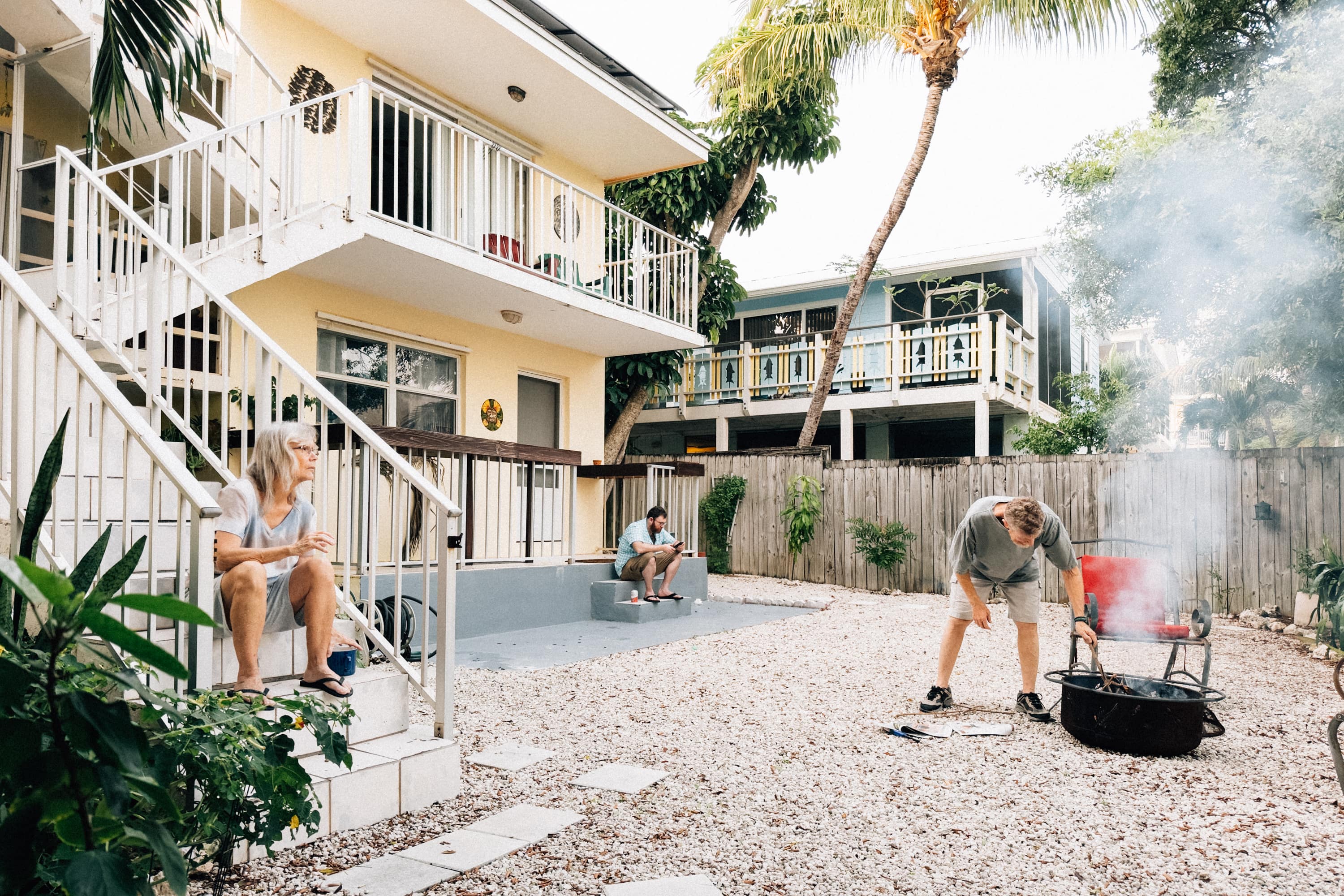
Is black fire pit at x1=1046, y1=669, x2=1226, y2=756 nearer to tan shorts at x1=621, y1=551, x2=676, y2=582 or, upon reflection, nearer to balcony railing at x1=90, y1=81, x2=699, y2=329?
tan shorts at x1=621, y1=551, x2=676, y2=582

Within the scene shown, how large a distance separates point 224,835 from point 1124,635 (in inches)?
196

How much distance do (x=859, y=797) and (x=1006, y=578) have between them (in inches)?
77.9

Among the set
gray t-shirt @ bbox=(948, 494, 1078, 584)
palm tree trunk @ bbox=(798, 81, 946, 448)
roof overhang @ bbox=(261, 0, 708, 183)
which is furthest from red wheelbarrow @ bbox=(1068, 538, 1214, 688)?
palm tree trunk @ bbox=(798, 81, 946, 448)

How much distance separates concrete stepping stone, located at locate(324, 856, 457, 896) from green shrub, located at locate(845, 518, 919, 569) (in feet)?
31.7

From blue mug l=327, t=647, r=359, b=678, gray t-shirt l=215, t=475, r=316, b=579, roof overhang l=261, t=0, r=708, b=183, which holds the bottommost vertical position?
blue mug l=327, t=647, r=359, b=678

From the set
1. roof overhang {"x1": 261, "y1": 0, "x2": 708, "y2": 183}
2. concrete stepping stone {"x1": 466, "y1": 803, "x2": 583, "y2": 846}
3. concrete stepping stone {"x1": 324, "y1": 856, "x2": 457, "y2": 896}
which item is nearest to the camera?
concrete stepping stone {"x1": 324, "y1": 856, "x2": 457, "y2": 896}

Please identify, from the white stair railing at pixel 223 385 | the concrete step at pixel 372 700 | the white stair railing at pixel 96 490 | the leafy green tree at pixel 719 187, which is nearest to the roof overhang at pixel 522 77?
the leafy green tree at pixel 719 187

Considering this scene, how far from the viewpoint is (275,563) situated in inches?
140

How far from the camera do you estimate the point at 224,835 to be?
7.42 ft

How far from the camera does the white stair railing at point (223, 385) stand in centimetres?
370

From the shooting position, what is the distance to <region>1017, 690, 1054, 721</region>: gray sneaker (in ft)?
15.9

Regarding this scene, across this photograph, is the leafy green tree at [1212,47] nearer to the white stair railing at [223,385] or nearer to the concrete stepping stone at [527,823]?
the white stair railing at [223,385]

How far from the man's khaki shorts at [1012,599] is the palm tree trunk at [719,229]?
8.73 meters

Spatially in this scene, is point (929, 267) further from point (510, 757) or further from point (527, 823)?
point (527, 823)
